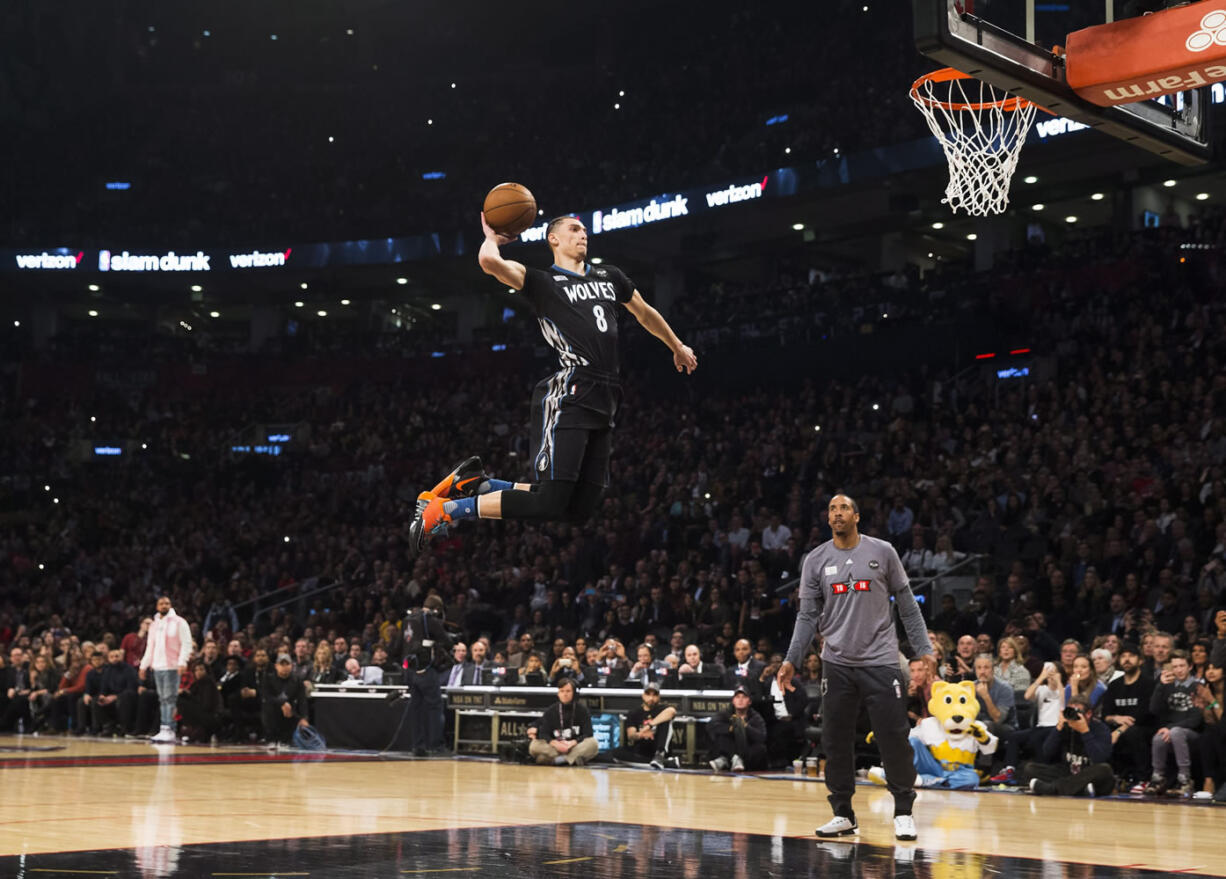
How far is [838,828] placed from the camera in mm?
7699

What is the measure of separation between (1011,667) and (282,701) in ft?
31.7

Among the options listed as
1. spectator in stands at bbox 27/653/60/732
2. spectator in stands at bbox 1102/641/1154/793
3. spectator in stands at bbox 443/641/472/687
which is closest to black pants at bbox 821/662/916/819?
spectator in stands at bbox 1102/641/1154/793

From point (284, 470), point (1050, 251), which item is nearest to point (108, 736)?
point (284, 470)

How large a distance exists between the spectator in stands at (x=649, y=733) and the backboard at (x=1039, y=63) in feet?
27.2

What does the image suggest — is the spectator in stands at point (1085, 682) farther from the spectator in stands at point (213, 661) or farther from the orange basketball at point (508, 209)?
the spectator in stands at point (213, 661)

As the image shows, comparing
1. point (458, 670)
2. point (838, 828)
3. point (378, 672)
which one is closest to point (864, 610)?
point (838, 828)

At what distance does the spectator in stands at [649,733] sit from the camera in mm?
14859

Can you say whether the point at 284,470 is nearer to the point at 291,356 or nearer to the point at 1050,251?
the point at 291,356

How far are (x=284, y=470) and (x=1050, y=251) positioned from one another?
1898 centimetres

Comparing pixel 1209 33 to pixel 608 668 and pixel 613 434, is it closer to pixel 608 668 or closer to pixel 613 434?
pixel 608 668

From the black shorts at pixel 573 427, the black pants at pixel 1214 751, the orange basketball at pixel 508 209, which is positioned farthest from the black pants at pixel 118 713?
the orange basketball at pixel 508 209

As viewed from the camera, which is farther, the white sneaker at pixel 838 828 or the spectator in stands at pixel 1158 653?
the spectator in stands at pixel 1158 653

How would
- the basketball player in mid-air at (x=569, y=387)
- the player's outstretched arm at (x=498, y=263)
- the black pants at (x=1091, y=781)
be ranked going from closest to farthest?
1. the player's outstretched arm at (x=498, y=263)
2. the basketball player in mid-air at (x=569, y=387)
3. the black pants at (x=1091, y=781)

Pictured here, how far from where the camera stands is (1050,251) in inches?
981
